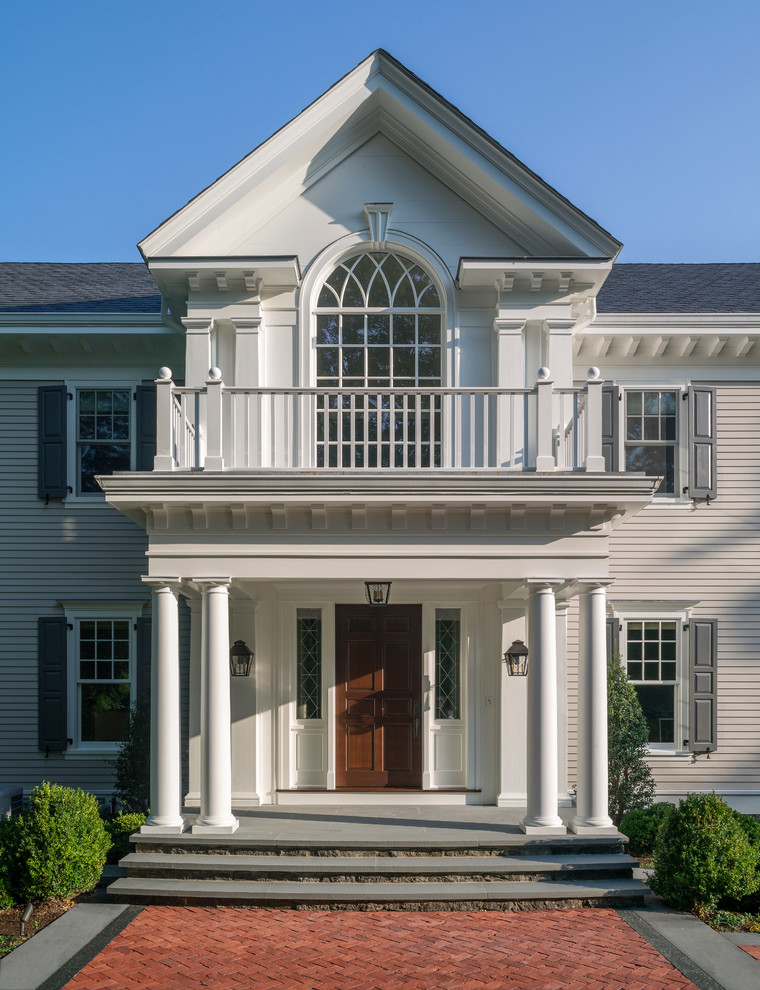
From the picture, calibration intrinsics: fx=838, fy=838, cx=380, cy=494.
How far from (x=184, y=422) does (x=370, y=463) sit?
8.31 feet

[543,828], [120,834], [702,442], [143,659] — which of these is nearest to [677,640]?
[702,442]

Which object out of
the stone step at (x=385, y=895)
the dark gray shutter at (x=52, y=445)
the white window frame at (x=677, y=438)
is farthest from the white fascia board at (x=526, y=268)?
the stone step at (x=385, y=895)

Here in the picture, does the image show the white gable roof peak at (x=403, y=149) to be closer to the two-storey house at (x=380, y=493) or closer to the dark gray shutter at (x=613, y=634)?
the two-storey house at (x=380, y=493)

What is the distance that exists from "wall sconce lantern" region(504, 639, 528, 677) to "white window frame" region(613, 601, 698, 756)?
96.1 inches

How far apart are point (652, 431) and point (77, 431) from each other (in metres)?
8.64

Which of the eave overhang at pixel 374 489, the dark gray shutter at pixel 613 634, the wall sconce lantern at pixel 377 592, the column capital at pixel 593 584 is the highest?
the eave overhang at pixel 374 489

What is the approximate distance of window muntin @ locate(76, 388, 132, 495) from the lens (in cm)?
1257

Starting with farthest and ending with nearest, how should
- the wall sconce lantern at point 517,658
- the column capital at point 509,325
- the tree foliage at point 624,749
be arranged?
1. the tree foliage at point 624,749
2. the column capital at point 509,325
3. the wall sconce lantern at point 517,658

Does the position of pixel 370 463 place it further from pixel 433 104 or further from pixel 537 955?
pixel 537 955

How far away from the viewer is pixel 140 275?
15336 millimetres

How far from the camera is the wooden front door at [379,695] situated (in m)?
11.4

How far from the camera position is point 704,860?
326 inches

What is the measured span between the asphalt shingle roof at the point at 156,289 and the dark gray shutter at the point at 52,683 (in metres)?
4.80

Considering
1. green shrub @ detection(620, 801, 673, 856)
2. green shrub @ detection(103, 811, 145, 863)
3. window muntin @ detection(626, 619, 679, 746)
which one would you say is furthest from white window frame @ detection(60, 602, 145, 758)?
window muntin @ detection(626, 619, 679, 746)
